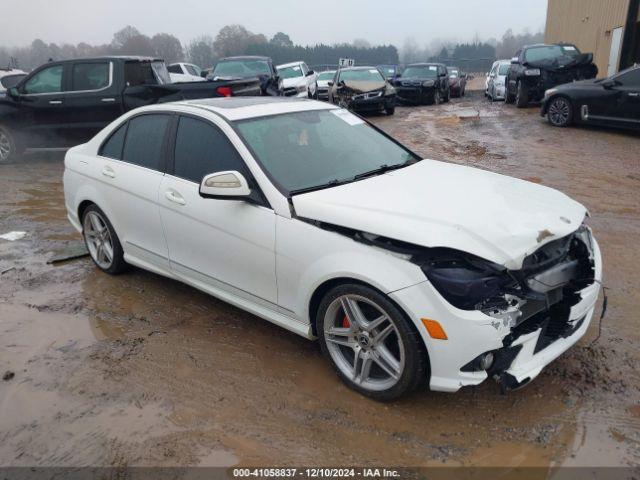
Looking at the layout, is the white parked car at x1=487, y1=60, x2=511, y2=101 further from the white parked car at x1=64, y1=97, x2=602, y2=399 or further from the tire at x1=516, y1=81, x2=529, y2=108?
the white parked car at x1=64, y1=97, x2=602, y2=399

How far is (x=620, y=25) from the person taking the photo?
19.1m

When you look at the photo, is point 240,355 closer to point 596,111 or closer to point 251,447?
point 251,447

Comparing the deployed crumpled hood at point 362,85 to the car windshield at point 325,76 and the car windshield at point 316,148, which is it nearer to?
the car windshield at point 325,76

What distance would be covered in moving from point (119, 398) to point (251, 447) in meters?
0.99

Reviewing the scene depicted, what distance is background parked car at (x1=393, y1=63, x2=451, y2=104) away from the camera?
19.4 meters

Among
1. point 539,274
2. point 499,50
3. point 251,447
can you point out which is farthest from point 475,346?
point 499,50

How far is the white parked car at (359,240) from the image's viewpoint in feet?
8.95

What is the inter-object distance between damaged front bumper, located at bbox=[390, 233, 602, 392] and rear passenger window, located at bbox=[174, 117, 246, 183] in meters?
1.56

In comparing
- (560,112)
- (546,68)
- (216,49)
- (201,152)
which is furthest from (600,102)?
(216,49)

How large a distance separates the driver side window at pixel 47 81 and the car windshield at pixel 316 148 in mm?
8257

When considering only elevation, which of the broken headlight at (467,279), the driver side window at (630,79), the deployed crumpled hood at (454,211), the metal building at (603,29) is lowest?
the broken headlight at (467,279)

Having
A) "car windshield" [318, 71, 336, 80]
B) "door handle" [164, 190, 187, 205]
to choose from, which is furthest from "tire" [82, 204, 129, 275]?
"car windshield" [318, 71, 336, 80]

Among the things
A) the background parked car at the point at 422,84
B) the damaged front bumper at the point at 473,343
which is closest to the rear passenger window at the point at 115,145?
the damaged front bumper at the point at 473,343

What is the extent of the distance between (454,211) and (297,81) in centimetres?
1738
